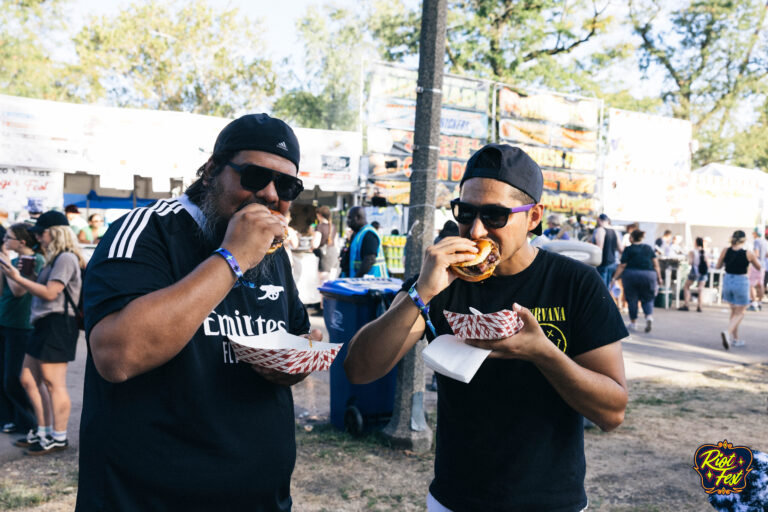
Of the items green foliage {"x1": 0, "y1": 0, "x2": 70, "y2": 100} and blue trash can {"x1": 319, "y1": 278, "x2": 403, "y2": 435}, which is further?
green foliage {"x1": 0, "y1": 0, "x2": 70, "y2": 100}

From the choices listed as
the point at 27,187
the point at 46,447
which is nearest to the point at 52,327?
the point at 46,447

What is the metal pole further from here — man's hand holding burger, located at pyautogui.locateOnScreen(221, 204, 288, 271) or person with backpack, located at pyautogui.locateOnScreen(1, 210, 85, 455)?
man's hand holding burger, located at pyautogui.locateOnScreen(221, 204, 288, 271)

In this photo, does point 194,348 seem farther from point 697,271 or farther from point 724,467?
point 697,271

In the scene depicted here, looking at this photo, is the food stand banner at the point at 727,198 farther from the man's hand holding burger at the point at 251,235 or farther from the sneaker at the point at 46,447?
the man's hand holding burger at the point at 251,235

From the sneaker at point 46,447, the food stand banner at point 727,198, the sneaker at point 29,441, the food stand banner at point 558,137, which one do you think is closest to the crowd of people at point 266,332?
the sneaker at point 46,447

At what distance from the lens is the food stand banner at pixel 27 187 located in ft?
37.3

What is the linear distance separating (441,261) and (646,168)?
1871cm

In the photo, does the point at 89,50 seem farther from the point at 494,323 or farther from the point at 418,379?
the point at 494,323

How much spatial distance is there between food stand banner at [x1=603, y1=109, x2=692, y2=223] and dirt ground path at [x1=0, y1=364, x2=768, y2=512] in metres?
12.1

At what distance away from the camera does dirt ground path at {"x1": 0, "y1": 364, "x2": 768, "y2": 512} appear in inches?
171

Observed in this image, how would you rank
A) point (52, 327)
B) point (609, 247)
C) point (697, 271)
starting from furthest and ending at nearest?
point (697, 271) < point (609, 247) < point (52, 327)

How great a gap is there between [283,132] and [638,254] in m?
11.5

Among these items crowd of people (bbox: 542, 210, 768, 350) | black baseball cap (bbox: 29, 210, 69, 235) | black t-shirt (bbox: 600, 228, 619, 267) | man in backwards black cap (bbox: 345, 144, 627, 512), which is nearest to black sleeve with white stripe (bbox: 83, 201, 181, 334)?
man in backwards black cap (bbox: 345, 144, 627, 512)

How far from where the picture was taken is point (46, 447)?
5121 mm
